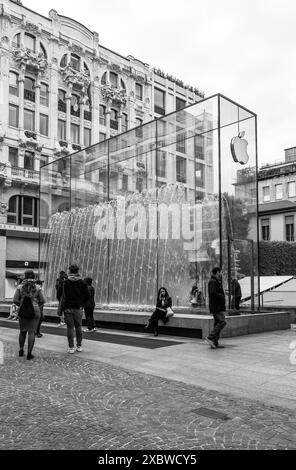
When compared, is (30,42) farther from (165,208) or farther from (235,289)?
(235,289)

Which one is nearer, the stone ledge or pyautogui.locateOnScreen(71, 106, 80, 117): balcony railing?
the stone ledge

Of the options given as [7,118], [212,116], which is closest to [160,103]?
[7,118]

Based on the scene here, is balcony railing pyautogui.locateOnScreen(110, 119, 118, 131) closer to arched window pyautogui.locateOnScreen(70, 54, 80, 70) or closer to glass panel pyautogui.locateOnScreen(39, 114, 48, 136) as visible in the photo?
arched window pyautogui.locateOnScreen(70, 54, 80, 70)

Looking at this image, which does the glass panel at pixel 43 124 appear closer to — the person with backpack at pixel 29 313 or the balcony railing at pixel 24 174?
the balcony railing at pixel 24 174

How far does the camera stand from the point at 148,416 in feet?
16.6

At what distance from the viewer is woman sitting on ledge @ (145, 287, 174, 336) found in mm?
11609

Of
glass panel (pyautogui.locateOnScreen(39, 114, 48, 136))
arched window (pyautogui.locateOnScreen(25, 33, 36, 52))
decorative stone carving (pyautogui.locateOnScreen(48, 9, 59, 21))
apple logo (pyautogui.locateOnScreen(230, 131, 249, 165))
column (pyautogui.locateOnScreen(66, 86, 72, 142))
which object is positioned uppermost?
decorative stone carving (pyautogui.locateOnScreen(48, 9, 59, 21))

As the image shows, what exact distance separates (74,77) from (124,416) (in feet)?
122

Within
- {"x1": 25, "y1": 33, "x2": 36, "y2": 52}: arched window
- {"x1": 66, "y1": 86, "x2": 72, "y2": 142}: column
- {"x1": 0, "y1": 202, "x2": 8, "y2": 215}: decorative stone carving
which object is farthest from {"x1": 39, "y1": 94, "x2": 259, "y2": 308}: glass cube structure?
{"x1": 25, "y1": 33, "x2": 36, "y2": 52}: arched window

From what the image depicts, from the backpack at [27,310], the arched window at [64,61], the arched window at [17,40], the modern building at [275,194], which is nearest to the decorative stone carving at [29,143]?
the arched window at [17,40]

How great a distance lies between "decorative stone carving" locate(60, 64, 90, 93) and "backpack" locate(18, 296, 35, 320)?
33.0 m

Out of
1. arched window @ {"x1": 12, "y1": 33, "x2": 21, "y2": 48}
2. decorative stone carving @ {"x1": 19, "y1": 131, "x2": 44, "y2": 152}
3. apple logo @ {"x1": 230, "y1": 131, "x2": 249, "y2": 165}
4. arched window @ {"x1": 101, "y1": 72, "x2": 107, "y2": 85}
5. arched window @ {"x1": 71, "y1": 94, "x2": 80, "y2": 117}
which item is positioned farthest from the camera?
arched window @ {"x1": 101, "y1": 72, "x2": 107, "y2": 85}

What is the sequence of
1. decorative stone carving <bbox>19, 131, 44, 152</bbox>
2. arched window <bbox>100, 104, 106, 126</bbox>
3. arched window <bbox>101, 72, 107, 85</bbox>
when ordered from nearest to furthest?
1. decorative stone carving <bbox>19, 131, 44, 152</bbox>
2. arched window <bbox>100, 104, 106, 126</bbox>
3. arched window <bbox>101, 72, 107, 85</bbox>

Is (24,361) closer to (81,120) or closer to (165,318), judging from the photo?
(165,318)
